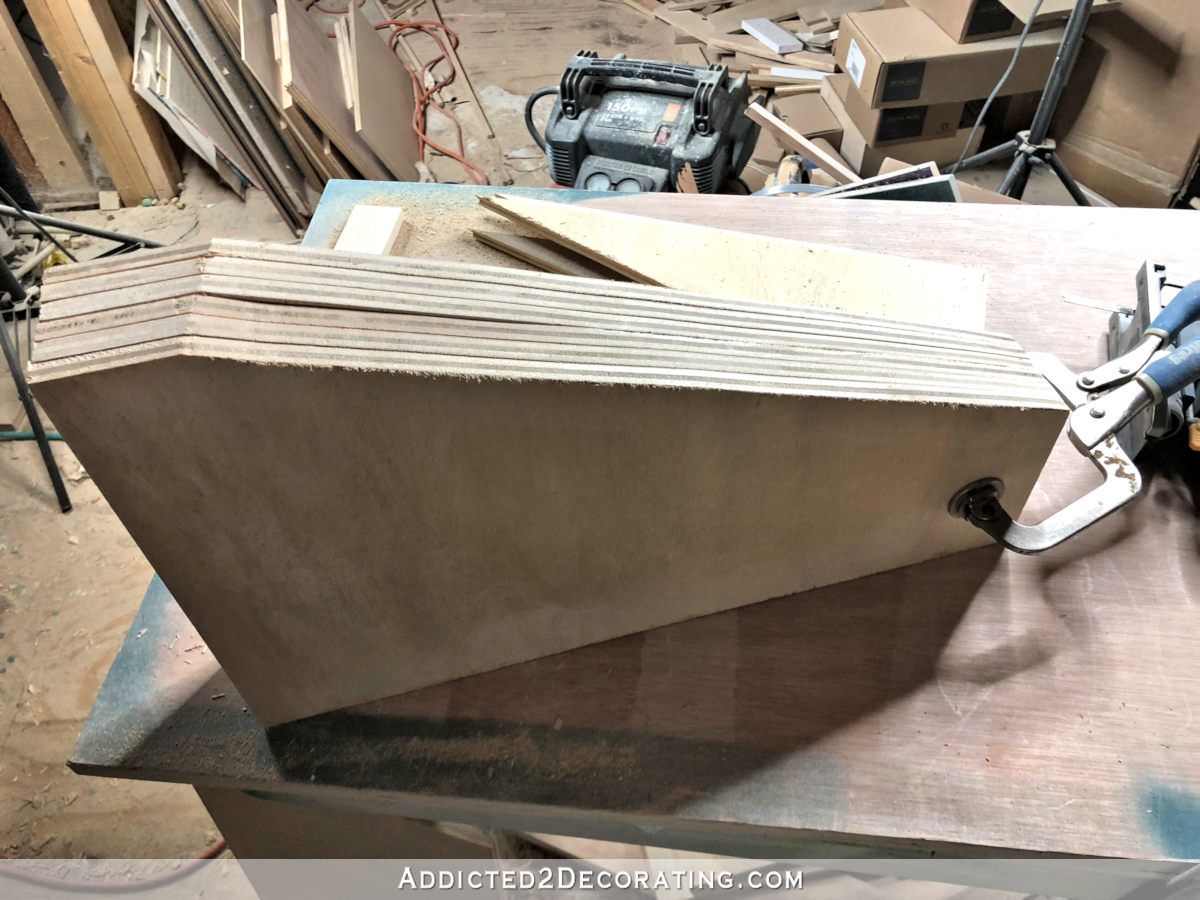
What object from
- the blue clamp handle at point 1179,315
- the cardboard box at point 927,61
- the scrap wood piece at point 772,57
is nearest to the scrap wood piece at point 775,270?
the blue clamp handle at point 1179,315

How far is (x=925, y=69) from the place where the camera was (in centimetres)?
211

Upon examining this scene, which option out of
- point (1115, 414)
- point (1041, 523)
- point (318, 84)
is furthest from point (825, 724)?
point (318, 84)

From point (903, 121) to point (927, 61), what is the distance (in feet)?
0.60

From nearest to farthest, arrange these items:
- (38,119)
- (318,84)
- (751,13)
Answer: (318,84) → (38,119) → (751,13)

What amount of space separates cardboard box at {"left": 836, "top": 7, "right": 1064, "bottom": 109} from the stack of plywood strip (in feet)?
5.83

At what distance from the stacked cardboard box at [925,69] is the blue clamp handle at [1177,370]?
1.67 metres

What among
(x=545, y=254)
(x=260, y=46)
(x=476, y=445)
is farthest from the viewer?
(x=260, y=46)

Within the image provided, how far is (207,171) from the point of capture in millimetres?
2766

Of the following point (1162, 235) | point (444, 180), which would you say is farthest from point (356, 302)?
point (444, 180)

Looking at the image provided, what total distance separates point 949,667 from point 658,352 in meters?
0.38

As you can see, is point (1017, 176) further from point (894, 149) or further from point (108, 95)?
point (108, 95)

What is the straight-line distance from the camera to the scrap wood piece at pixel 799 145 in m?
2.04

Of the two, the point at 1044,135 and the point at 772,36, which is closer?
the point at 1044,135

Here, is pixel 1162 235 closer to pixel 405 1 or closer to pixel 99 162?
pixel 99 162
